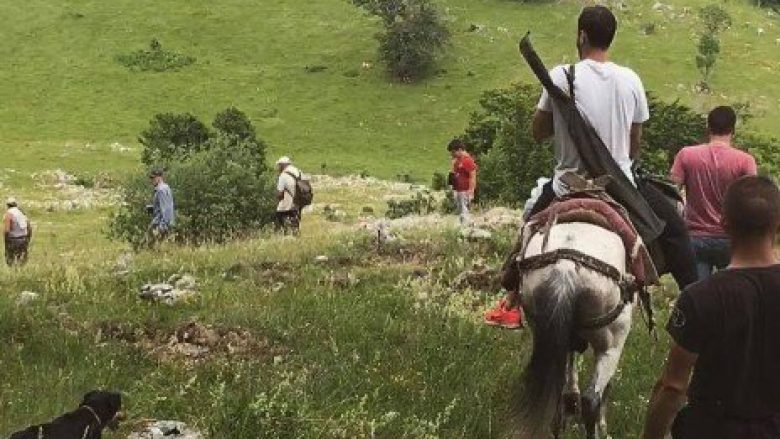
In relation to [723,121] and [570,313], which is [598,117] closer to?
[570,313]

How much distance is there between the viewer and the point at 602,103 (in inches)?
266

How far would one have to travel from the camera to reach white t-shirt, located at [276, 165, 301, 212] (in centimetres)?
2081

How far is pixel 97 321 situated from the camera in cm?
900

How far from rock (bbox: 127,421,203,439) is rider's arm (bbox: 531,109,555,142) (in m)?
3.35

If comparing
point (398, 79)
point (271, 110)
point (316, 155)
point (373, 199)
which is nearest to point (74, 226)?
point (373, 199)

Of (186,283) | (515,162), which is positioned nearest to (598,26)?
(186,283)

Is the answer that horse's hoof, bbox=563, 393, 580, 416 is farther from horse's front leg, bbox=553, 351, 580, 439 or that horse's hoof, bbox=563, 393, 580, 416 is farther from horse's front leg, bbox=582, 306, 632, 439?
horse's front leg, bbox=582, 306, 632, 439

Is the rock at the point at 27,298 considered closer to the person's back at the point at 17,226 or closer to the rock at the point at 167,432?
the rock at the point at 167,432

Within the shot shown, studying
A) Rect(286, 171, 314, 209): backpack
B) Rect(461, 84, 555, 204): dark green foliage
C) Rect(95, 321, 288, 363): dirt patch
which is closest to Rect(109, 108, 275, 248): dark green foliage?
Rect(286, 171, 314, 209): backpack

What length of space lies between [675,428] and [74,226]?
38295 mm

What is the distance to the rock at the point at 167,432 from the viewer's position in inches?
239

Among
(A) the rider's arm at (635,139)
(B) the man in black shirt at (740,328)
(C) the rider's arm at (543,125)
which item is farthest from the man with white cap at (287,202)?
(B) the man in black shirt at (740,328)

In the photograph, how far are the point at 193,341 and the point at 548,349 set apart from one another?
158 inches

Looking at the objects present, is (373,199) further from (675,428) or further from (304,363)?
(675,428)
